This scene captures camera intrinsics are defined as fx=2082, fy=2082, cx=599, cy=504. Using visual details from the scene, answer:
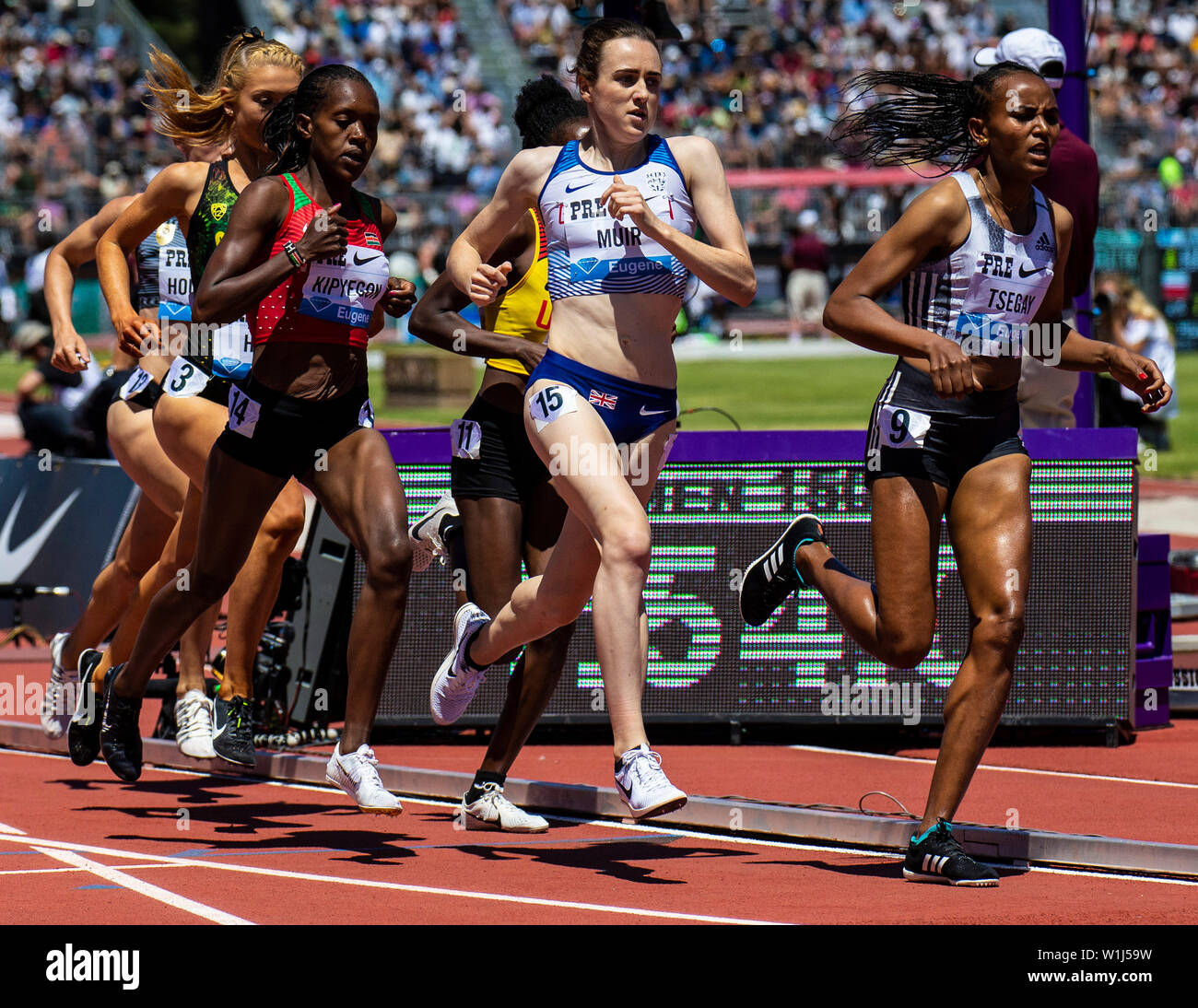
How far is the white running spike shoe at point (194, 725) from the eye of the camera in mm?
7422

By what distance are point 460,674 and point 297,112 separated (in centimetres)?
189

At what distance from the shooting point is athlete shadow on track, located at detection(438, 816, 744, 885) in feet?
20.2

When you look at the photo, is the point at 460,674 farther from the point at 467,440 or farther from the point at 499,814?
the point at 467,440

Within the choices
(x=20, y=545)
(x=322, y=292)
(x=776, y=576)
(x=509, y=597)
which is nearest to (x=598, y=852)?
(x=509, y=597)

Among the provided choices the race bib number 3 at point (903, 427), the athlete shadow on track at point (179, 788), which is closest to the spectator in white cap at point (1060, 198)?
the race bib number 3 at point (903, 427)

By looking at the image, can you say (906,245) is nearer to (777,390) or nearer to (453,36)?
(777,390)

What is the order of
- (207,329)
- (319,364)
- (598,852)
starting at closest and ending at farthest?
(598,852) → (319,364) → (207,329)

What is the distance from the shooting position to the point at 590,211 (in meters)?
6.16

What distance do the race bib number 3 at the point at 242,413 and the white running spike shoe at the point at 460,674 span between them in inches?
35.8

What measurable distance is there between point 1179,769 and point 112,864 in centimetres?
410

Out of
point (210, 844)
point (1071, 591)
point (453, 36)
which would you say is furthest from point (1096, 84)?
point (210, 844)

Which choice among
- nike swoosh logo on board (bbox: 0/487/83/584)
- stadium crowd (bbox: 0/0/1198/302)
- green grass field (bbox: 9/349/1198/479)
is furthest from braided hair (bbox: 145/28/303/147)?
stadium crowd (bbox: 0/0/1198/302)

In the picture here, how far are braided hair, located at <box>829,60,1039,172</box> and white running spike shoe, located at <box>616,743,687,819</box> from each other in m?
2.02

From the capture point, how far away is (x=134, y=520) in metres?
8.38
